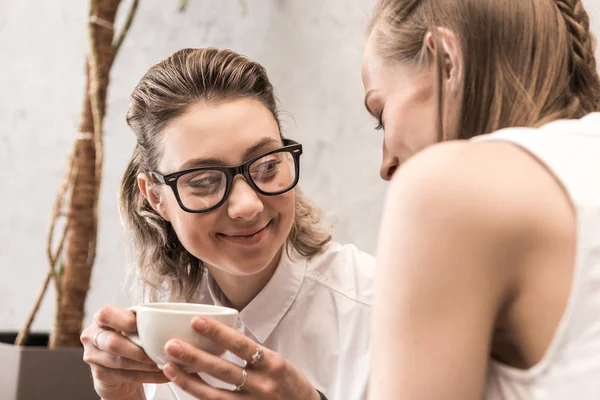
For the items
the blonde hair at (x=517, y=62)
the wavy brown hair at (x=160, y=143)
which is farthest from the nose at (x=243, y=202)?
the blonde hair at (x=517, y=62)

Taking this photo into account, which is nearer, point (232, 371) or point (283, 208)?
point (232, 371)

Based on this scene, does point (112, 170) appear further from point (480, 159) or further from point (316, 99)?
point (480, 159)

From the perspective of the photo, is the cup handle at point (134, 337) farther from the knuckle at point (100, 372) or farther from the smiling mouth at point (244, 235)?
the smiling mouth at point (244, 235)

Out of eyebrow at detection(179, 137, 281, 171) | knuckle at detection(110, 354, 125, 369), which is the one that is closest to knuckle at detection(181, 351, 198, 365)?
knuckle at detection(110, 354, 125, 369)

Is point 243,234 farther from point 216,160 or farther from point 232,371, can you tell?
point 232,371

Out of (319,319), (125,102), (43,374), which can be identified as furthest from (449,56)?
(125,102)

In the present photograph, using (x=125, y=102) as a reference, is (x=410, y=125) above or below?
above

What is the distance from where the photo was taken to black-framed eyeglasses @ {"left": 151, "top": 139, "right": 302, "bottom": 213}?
1.32 metres

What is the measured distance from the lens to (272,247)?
→ 1.39m

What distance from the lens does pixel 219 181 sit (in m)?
1.33

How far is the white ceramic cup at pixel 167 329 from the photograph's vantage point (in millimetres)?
921

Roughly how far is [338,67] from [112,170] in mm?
1016

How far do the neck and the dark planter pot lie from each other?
0.49m

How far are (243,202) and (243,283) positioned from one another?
0.98ft
